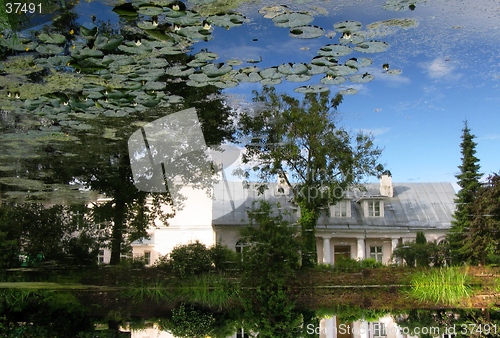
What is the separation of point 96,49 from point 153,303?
7.39 feet

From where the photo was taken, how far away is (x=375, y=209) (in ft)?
14.5

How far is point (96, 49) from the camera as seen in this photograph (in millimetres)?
4047

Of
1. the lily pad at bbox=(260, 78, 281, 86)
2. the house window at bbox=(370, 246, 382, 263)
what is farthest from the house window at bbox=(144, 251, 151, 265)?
the house window at bbox=(370, 246, 382, 263)

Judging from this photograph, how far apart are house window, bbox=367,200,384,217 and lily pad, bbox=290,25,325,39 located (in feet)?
4.82

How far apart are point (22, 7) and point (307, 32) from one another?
2052 millimetres

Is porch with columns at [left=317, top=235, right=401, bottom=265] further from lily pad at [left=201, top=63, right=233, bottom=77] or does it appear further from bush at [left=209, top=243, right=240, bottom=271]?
lily pad at [left=201, top=63, right=233, bottom=77]

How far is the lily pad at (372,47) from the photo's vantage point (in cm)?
384

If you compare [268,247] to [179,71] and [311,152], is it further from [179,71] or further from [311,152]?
[179,71]

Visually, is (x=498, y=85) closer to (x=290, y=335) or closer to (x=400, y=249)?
(x=400, y=249)

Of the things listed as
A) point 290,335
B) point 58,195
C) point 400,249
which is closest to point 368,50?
point 400,249

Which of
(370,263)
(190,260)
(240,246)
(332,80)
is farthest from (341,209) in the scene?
(190,260)

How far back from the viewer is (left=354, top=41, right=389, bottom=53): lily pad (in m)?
3.84

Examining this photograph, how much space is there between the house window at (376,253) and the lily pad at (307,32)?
1788 millimetres

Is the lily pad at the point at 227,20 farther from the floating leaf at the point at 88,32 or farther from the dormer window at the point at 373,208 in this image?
the dormer window at the point at 373,208
